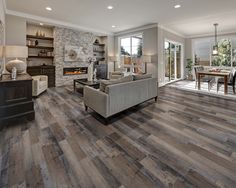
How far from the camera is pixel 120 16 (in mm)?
5992

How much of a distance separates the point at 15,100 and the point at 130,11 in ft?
15.5

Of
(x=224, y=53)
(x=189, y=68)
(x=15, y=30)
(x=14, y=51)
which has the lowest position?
(x=14, y=51)

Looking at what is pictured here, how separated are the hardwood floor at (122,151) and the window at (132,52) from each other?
17.0 ft

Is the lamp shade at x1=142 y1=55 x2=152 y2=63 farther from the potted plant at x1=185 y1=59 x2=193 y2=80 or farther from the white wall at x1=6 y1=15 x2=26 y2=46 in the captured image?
the white wall at x1=6 y1=15 x2=26 y2=46

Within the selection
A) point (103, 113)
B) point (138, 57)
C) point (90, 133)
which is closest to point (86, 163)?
point (90, 133)

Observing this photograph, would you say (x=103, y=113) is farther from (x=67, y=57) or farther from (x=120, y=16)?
(x=67, y=57)

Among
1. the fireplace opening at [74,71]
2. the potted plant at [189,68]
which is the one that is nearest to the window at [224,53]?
the potted plant at [189,68]

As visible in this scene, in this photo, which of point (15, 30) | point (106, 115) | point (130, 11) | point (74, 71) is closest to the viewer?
point (106, 115)

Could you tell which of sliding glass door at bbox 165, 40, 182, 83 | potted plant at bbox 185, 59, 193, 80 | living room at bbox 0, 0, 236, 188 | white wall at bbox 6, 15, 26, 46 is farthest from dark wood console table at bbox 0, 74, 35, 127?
potted plant at bbox 185, 59, 193, 80

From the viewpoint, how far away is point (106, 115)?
299cm

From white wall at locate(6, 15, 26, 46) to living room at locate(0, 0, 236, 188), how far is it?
0.11ft

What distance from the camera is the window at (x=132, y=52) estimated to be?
820 cm

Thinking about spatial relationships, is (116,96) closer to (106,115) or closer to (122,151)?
(106,115)

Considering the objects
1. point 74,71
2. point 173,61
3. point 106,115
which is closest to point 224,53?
point 173,61
